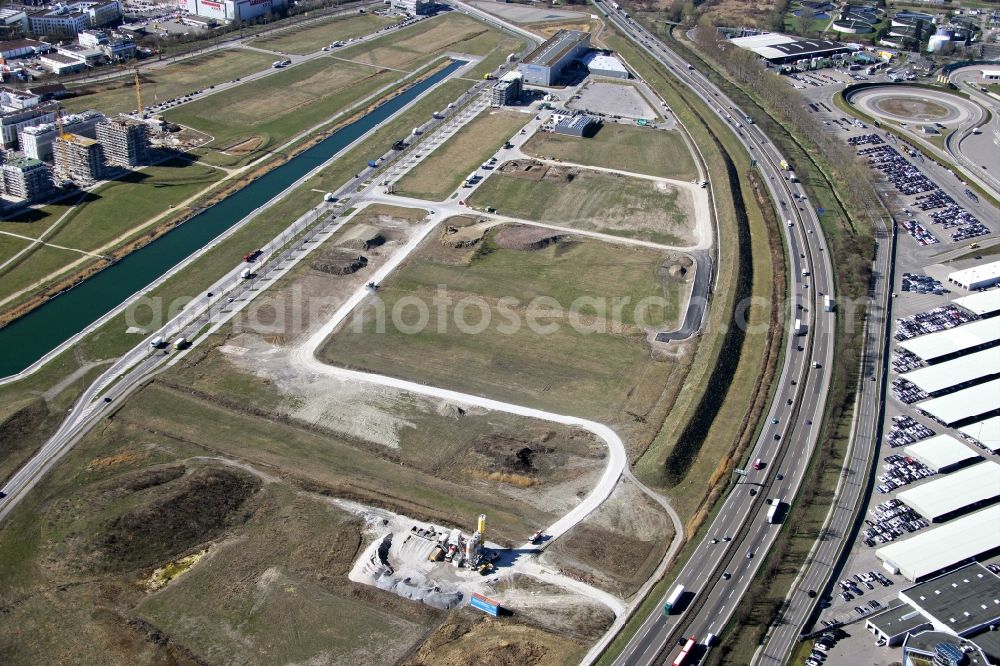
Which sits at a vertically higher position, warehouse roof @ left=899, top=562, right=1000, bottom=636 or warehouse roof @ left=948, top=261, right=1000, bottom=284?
warehouse roof @ left=948, top=261, right=1000, bottom=284

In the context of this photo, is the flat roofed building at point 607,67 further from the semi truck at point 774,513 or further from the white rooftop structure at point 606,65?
the semi truck at point 774,513

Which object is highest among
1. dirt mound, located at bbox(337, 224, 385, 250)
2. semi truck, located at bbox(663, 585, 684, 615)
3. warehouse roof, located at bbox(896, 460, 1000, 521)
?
dirt mound, located at bbox(337, 224, 385, 250)

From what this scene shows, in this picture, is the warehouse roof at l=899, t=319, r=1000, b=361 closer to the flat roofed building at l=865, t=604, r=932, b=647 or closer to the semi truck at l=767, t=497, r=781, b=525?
the semi truck at l=767, t=497, r=781, b=525

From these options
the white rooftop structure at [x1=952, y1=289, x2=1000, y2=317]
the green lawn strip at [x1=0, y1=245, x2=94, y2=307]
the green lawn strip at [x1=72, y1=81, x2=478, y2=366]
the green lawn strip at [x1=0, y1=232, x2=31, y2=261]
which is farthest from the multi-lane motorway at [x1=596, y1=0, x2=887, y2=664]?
the green lawn strip at [x1=0, y1=232, x2=31, y2=261]

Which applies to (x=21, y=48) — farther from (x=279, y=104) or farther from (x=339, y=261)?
(x=339, y=261)

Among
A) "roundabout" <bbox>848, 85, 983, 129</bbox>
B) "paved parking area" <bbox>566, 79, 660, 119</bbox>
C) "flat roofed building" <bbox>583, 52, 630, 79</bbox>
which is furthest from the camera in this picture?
"flat roofed building" <bbox>583, 52, 630, 79</bbox>

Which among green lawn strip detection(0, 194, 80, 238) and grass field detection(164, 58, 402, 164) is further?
grass field detection(164, 58, 402, 164)

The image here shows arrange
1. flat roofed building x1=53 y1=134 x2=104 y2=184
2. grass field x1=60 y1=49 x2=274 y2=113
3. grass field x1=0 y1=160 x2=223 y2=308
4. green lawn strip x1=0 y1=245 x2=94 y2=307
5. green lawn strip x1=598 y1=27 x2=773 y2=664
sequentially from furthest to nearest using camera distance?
grass field x1=60 y1=49 x2=274 y2=113, flat roofed building x1=53 y1=134 x2=104 y2=184, grass field x1=0 y1=160 x2=223 y2=308, green lawn strip x1=0 y1=245 x2=94 y2=307, green lawn strip x1=598 y1=27 x2=773 y2=664
